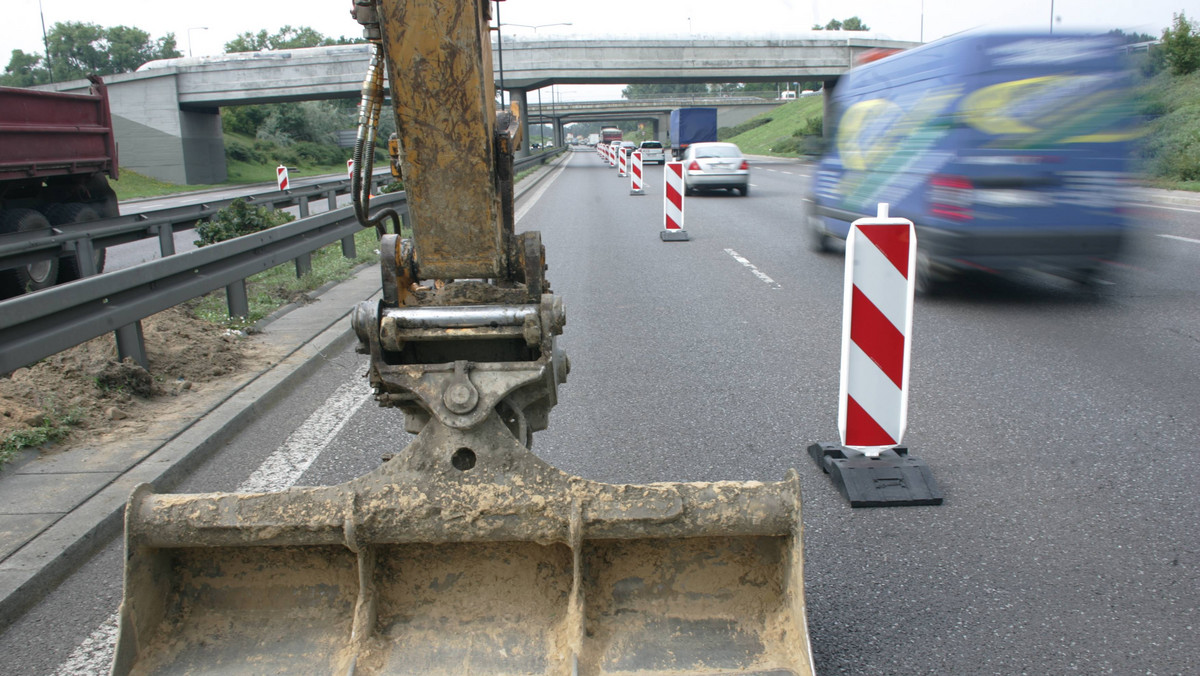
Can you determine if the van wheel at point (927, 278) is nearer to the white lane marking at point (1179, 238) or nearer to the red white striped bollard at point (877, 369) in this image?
the red white striped bollard at point (877, 369)

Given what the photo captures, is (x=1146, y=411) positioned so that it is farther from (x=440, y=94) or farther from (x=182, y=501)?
(x=182, y=501)

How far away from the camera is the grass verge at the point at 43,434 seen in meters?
4.85

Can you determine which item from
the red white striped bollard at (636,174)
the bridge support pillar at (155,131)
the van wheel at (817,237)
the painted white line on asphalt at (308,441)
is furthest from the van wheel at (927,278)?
the bridge support pillar at (155,131)

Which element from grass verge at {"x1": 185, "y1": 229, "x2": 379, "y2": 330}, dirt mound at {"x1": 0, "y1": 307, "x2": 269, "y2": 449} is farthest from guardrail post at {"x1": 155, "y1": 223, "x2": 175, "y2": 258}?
dirt mound at {"x1": 0, "y1": 307, "x2": 269, "y2": 449}

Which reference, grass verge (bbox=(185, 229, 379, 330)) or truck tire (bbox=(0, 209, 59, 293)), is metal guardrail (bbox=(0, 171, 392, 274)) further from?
grass verge (bbox=(185, 229, 379, 330))

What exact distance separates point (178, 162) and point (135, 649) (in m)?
52.9

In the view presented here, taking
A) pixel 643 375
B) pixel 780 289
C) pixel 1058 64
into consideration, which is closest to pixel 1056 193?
pixel 1058 64

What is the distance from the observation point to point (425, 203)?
3.47 metres

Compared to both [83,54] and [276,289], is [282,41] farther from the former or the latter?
[276,289]

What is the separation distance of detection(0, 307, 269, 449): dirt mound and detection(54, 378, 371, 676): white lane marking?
0.91m

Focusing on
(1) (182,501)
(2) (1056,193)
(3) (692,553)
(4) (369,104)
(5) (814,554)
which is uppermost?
(4) (369,104)

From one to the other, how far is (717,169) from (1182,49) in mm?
22970

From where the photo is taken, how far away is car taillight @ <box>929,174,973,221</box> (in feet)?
28.5

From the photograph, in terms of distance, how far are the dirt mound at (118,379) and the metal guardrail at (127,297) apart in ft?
0.98
